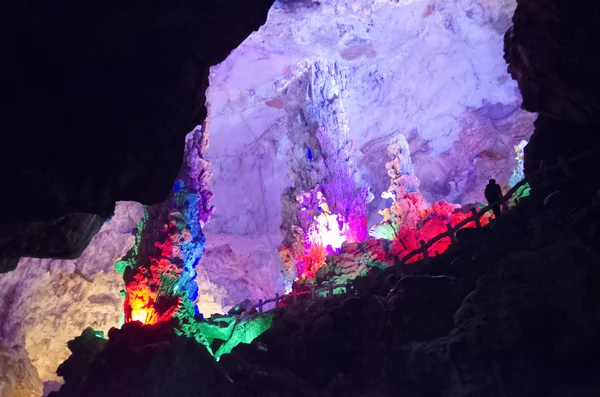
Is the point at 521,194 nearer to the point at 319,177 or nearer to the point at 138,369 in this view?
the point at 138,369

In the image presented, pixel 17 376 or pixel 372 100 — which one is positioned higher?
pixel 372 100

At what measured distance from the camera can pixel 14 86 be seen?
19.2 feet

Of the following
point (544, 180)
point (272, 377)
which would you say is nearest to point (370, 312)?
point (272, 377)

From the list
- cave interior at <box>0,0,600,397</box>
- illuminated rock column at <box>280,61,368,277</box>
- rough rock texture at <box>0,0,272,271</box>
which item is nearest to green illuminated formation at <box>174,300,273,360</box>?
cave interior at <box>0,0,600,397</box>

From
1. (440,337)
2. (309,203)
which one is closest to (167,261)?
(309,203)

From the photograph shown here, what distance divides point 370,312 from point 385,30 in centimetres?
2122

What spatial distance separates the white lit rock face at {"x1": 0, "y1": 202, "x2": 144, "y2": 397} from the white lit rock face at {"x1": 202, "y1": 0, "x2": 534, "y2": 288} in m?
6.43

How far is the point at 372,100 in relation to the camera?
3284cm

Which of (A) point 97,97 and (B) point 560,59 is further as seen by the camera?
(B) point 560,59

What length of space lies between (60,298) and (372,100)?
22947 millimetres

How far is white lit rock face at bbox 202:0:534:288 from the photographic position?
91.4 ft

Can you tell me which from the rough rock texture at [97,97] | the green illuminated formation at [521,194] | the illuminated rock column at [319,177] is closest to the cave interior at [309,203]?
the rough rock texture at [97,97]

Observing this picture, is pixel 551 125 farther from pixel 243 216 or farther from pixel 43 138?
pixel 243 216

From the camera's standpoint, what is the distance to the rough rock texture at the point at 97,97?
19.1ft
